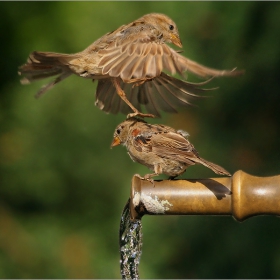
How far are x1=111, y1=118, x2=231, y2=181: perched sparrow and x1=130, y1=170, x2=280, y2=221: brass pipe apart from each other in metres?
0.57

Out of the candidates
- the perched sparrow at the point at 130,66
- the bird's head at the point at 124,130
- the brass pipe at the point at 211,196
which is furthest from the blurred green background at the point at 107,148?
the brass pipe at the point at 211,196

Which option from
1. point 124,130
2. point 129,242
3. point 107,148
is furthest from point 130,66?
point 107,148

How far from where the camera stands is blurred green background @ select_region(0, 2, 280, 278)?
6.99m

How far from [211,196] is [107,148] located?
3373mm

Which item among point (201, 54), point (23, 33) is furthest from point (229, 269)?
point (23, 33)

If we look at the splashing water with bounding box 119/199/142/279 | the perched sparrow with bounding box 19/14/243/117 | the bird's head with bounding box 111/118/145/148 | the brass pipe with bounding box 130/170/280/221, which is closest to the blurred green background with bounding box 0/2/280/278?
the perched sparrow with bounding box 19/14/243/117

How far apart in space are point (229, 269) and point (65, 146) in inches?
72.0

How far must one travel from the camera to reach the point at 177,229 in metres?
7.06

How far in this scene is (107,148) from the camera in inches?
293

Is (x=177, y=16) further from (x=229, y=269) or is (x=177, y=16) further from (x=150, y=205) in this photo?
(x=150, y=205)

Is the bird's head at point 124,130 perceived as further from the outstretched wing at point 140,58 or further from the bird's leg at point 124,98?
the outstretched wing at point 140,58

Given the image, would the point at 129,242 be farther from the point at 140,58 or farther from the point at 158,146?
the point at 140,58

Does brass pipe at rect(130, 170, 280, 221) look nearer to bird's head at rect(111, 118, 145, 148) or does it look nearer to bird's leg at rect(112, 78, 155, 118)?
bird's leg at rect(112, 78, 155, 118)

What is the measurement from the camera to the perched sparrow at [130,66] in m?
4.93
